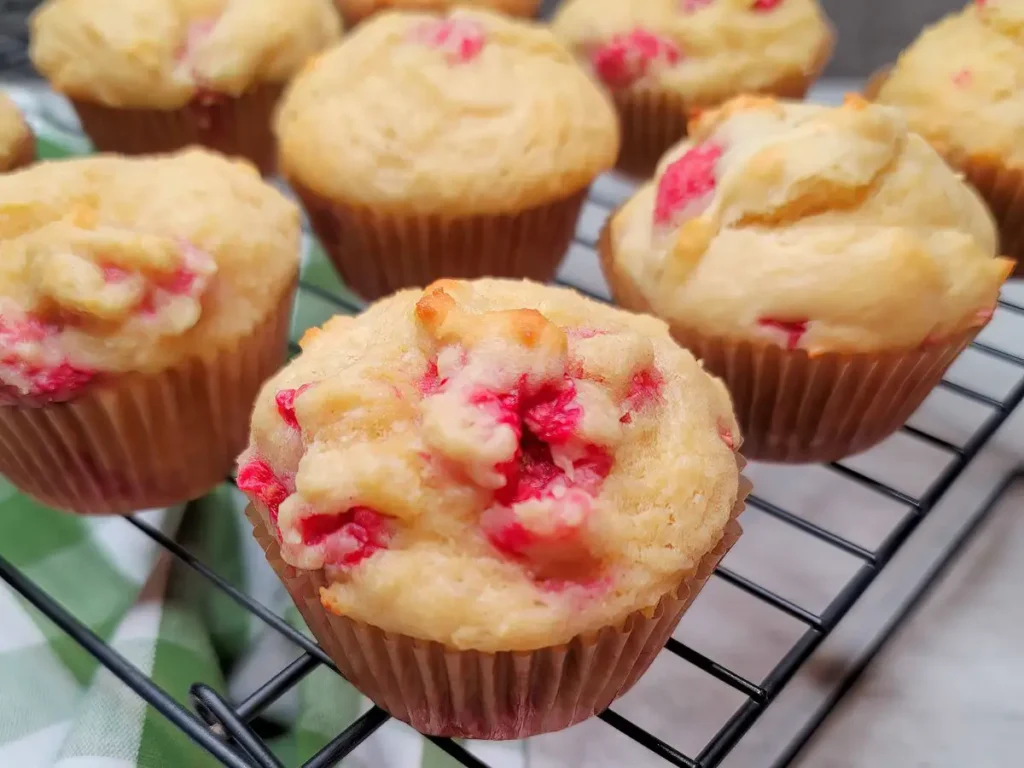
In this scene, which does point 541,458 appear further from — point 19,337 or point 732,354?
point 19,337

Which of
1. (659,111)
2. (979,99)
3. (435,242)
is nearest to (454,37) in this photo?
(435,242)

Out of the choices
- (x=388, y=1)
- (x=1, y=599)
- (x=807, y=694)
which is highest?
(x=388, y=1)

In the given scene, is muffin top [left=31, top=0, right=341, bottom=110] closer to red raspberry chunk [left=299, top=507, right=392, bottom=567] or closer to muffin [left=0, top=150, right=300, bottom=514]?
muffin [left=0, top=150, right=300, bottom=514]

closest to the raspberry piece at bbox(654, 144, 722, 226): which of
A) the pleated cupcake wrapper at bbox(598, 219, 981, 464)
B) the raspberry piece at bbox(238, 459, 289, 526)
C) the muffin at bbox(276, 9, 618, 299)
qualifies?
the pleated cupcake wrapper at bbox(598, 219, 981, 464)

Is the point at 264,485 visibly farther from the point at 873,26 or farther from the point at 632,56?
the point at 873,26

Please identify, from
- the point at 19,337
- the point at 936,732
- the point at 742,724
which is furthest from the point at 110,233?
the point at 936,732

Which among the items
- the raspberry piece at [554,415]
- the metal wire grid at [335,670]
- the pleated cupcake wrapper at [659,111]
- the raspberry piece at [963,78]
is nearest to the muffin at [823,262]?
the metal wire grid at [335,670]
